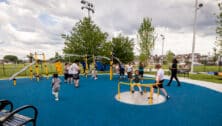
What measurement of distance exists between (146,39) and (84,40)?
9.28 meters

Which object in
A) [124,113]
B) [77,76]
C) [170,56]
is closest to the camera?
[124,113]

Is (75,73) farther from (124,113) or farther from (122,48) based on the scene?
(122,48)

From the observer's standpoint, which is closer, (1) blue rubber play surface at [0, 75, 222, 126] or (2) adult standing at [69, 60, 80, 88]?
(1) blue rubber play surface at [0, 75, 222, 126]

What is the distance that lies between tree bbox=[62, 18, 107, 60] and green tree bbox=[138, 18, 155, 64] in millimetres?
6081

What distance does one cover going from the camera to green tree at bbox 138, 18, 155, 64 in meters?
21.2

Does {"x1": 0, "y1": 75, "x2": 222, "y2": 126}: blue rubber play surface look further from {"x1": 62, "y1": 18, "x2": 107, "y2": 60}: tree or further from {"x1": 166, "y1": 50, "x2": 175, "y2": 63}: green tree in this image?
Answer: {"x1": 166, "y1": 50, "x2": 175, "y2": 63}: green tree

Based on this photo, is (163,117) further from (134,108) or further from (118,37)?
(118,37)

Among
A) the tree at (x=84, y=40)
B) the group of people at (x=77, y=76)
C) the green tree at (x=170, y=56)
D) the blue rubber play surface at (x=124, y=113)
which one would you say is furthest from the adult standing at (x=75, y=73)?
the green tree at (x=170, y=56)

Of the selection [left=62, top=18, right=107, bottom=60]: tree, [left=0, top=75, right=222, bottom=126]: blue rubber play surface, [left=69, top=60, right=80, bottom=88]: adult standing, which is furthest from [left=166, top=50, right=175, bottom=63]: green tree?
[left=0, top=75, right=222, bottom=126]: blue rubber play surface

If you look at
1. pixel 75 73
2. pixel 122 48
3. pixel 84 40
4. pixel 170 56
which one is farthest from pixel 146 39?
pixel 170 56

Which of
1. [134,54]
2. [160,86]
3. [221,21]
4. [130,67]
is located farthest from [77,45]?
[221,21]

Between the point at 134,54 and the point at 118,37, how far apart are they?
370 centimetres

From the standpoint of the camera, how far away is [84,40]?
2055cm

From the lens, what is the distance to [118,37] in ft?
70.8
